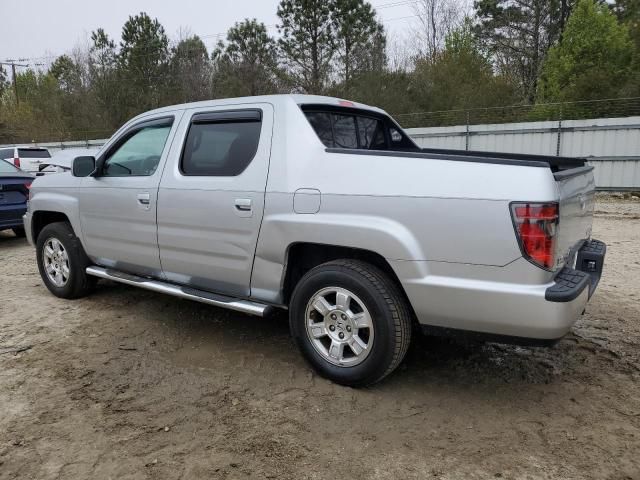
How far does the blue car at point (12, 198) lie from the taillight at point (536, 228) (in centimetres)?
766

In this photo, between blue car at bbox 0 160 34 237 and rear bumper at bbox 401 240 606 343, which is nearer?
rear bumper at bbox 401 240 606 343

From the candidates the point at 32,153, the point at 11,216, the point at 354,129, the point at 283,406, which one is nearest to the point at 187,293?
the point at 283,406

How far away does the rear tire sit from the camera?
4852mm

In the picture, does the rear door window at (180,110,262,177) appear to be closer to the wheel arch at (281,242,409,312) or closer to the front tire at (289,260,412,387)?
the wheel arch at (281,242,409,312)

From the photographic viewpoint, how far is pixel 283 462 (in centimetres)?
255

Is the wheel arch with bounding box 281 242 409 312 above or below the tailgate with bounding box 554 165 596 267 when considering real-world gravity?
below

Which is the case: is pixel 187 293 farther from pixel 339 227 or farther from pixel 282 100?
pixel 282 100

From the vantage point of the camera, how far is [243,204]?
11.2 feet

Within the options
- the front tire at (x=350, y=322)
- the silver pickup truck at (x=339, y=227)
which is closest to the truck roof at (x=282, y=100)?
the silver pickup truck at (x=339, y=227)

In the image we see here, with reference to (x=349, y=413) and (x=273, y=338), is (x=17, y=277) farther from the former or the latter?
(x=349, y=413)

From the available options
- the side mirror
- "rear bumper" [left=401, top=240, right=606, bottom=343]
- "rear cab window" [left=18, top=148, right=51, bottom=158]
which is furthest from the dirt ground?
"rear cab window" [left=18, top=148, right=51, bottom=158]

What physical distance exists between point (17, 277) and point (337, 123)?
4562mm

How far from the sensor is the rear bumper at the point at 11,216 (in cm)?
792

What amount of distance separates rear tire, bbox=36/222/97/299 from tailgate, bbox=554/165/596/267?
13.5ft
